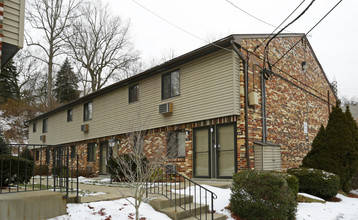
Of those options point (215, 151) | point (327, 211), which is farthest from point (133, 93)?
point (327, 211)

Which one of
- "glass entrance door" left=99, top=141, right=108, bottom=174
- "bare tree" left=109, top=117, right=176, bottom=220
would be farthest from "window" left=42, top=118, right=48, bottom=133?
"bare tree" left=109, top=117, right=176, bottom=220

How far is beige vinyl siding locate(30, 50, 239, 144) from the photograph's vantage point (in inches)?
424

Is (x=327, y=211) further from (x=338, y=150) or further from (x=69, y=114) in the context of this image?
(x=69, y=114)

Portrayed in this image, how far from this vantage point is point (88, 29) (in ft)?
89.4

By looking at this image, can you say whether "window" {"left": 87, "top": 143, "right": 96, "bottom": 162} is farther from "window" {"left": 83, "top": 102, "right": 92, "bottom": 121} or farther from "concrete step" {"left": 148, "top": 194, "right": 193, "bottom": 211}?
"concrete step" {"left": 148, "top": 194, "right": 193, "bottom": 211}

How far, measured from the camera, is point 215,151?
1106cm

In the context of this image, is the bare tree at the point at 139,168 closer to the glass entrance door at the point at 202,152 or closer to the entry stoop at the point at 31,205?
the glass entrance door at the point at 202,152

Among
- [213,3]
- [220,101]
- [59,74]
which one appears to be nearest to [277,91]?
[220,101]

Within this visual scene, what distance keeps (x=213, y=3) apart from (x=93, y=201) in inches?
287

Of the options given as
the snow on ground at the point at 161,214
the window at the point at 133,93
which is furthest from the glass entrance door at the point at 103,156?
the snow on ground at the point at 161,214

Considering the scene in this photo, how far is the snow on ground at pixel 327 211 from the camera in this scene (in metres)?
7.73

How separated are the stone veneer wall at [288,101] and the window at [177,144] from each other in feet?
9.51

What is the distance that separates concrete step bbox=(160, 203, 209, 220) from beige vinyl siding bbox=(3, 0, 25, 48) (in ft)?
16.0

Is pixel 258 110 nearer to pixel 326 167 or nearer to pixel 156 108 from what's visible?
pixel 326 167
